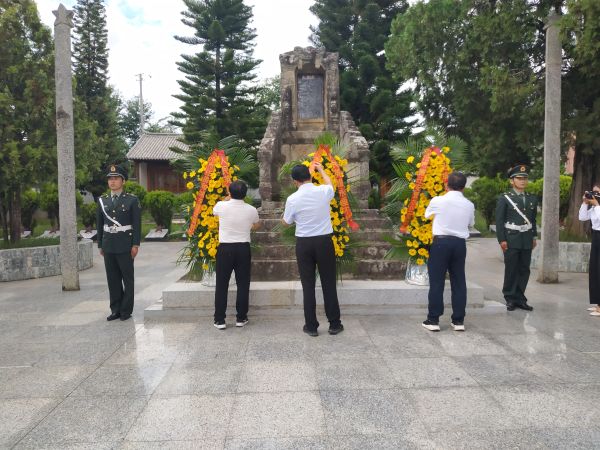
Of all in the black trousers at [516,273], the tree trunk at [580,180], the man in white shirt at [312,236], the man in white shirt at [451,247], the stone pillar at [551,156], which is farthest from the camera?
the tree trunk at [580,180]

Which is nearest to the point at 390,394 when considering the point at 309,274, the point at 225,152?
the point at 309,274

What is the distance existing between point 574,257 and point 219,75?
1439 centimetres

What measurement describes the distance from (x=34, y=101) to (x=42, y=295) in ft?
12.8

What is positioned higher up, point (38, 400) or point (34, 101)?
point (34, 101)

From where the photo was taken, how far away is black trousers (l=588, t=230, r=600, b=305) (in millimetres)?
4947

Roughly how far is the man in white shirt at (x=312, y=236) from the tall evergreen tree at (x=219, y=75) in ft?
45.9

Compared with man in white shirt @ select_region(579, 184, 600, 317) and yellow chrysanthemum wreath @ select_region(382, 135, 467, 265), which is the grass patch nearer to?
yellow chrysanthemum wreath @ select_region(382, 135, 467, 265)

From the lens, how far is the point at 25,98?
8.44 m

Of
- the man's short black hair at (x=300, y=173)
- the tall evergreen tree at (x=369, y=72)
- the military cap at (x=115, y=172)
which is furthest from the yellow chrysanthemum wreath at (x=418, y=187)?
the tall evergreen tree at (x=369, y=72)

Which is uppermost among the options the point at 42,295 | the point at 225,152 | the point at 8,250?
the point at 225,152

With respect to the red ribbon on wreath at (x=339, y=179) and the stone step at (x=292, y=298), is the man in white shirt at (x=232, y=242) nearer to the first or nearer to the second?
the stone step at (x=292, y=298)

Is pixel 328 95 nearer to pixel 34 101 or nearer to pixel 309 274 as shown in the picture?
pixel 34 101

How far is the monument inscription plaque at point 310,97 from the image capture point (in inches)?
407

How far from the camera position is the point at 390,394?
3014mm
